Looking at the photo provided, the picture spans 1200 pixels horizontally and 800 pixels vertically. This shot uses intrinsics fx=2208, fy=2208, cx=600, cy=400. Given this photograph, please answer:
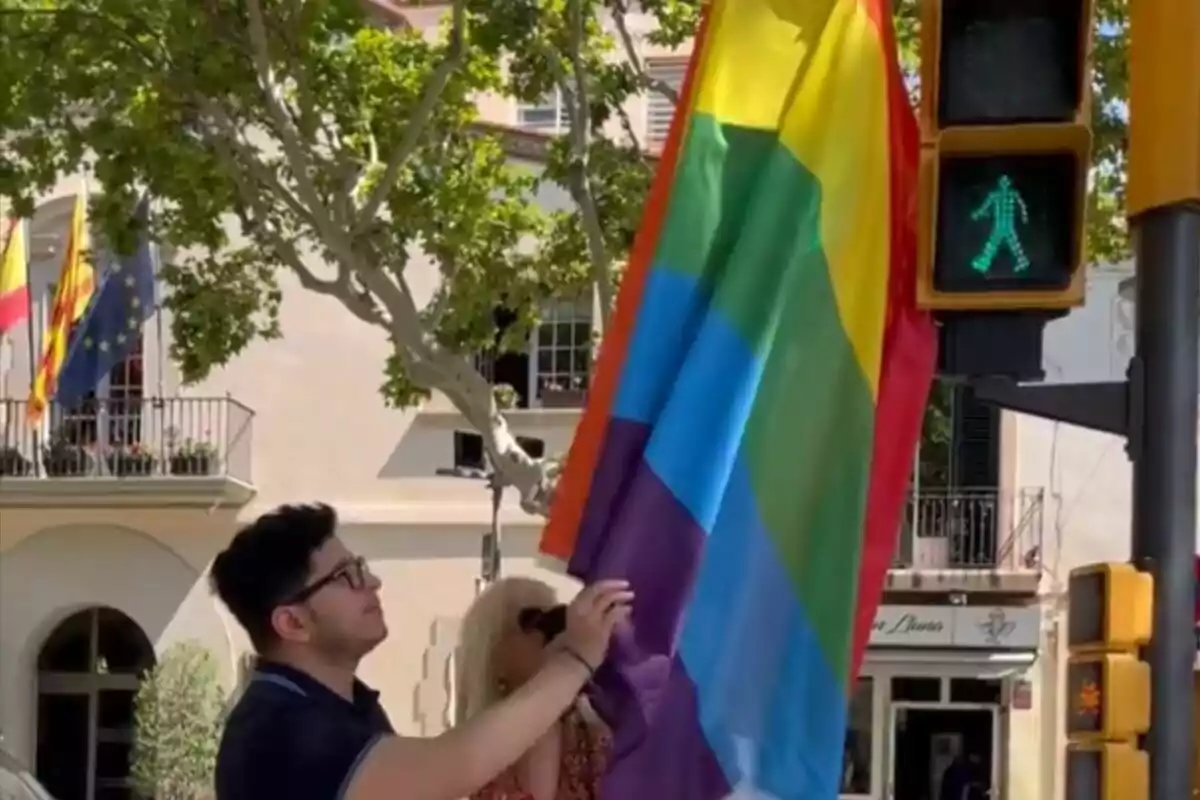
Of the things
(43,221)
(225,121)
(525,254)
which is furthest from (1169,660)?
(43,221)

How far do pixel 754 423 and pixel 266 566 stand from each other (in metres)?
0.97

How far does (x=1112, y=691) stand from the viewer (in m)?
4.83

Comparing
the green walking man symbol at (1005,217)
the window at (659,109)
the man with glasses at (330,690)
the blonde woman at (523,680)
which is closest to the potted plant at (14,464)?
the window at (659,109)

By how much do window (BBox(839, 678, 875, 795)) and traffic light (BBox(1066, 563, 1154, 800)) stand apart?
844 inches

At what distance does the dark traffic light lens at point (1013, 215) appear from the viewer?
470cm

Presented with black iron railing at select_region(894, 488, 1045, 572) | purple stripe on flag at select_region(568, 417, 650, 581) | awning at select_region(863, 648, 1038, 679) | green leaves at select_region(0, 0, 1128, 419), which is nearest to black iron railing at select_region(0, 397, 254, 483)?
awning at select_region(863, 648, 1038, 679)

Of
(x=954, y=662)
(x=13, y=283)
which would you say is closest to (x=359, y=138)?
(x=13, y=283)

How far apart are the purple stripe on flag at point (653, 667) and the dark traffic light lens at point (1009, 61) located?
3.96ft

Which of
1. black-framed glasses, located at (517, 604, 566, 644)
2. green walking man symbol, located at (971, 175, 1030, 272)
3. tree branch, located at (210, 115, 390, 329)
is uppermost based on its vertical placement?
tree branch, located at (210, 115, 390, 329)

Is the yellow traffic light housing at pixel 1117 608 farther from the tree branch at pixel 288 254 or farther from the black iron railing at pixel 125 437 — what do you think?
the black iron railing at pixel 125 437

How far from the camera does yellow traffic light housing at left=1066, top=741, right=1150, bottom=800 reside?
189 inches

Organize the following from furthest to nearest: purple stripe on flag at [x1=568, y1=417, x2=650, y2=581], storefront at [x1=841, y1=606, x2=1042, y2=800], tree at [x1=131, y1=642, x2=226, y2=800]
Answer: storefront at [x1=841, y1=606, x2=1042, y2=800]
tree at [x1=131, y1=642, x2=226, y2=800]
purple stripe on flag at [x1=568, y1=417, x2=650, y2=581]

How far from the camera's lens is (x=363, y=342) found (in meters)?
26.6

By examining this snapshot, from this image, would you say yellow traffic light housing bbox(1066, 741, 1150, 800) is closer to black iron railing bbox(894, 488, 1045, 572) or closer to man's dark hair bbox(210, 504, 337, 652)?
man's dark hair bbox(210, 504, 337, 652)
